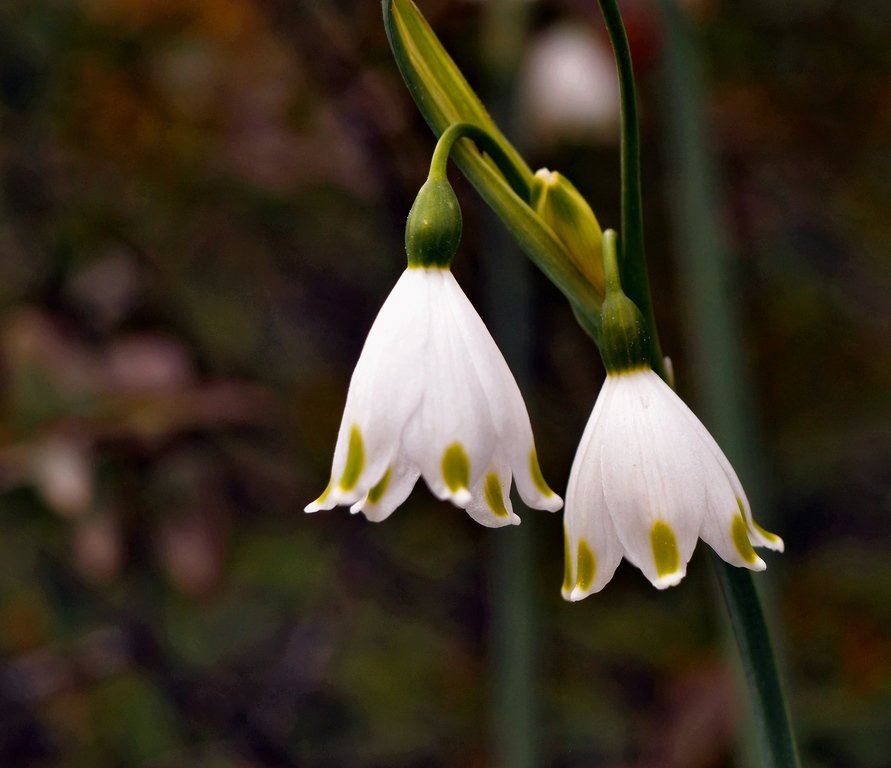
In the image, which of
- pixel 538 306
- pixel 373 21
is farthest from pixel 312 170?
pixel 538 306

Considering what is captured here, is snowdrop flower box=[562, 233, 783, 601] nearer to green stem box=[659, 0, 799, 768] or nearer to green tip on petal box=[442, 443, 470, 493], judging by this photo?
green tip on petal box=[442, 443, 470, 493]

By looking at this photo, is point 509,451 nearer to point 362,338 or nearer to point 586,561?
point 586,561

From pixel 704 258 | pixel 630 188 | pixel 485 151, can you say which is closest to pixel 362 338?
pixel 704 258

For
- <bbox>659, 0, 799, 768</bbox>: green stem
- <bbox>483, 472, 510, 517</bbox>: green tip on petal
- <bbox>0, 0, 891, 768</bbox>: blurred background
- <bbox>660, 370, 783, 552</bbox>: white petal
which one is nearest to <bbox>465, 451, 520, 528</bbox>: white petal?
<bbox>483, 472, 510, 517</bbox>: green tip on petal

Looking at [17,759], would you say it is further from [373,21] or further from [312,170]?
[373,21]

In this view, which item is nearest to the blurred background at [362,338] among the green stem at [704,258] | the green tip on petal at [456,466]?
the green stem at [704,258]

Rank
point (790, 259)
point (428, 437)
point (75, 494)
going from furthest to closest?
point (790, 259)
point (75, 494)
point (428, 437)

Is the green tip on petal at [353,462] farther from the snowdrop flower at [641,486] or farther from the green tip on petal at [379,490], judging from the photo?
the snowdrop flower at [641,486]
